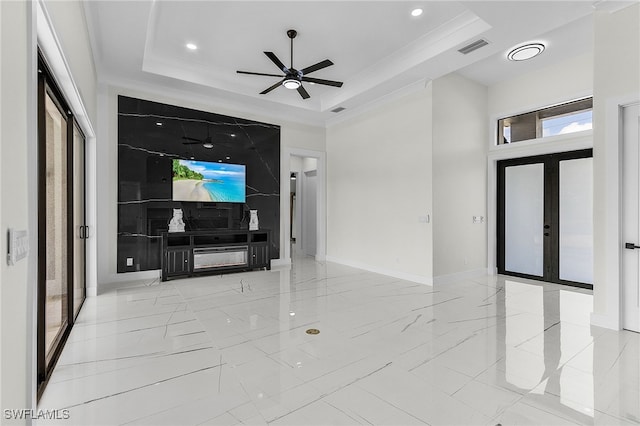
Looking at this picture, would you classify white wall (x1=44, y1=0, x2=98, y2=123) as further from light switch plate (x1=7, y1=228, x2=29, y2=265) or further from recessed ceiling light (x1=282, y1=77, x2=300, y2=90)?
recessed ceiling light (x1=282, y1=77, x2=300, y2=90)

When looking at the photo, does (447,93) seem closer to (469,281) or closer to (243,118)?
(469,281)

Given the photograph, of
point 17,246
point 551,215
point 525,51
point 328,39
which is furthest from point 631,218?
point 17,246

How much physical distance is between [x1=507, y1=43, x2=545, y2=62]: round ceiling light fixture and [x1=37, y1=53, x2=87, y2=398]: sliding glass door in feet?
17.9

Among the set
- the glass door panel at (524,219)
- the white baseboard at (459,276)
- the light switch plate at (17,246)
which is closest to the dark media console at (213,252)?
Answer: the white baseboard at (459,276)

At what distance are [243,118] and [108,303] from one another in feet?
13.3

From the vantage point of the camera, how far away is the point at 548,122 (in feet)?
17.2

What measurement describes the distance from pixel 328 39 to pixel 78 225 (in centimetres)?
402

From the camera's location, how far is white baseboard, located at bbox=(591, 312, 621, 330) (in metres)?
3.21

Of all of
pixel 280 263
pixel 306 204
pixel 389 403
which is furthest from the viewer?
pixel 306 204

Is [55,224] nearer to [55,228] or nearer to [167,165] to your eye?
[55,228]

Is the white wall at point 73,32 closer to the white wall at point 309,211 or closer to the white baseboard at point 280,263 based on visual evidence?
A: the white baseboard at point 280,263

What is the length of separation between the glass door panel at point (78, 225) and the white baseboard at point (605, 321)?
5.50m

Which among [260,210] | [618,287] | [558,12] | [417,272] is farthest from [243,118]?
[618,287]

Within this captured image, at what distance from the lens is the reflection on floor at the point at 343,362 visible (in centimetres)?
193
